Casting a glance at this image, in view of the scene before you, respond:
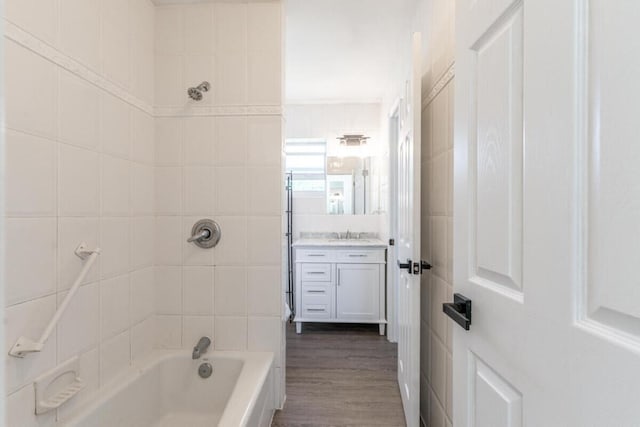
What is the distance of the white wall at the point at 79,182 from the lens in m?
1.01

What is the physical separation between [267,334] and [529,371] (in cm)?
148

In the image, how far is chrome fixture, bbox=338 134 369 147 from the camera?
3498 millimetres

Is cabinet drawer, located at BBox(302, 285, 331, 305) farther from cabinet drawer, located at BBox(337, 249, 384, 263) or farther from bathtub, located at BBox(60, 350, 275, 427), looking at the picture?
bathtub, located at BBox(60, 350, 275, 427)

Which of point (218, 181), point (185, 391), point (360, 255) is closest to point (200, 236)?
point (218, 181)

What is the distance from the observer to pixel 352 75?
286 centimetres

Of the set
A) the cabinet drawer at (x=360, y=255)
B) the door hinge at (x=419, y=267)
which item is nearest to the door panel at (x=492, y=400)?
the door hinge at (x=419, y=267)

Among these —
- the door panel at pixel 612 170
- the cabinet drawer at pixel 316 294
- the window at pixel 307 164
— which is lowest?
the cabinet drawer at pixel 316 294

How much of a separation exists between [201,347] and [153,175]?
1039 mm

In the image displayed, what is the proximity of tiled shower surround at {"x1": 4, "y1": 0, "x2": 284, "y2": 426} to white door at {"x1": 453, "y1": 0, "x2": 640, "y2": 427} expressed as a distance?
126 centimetres

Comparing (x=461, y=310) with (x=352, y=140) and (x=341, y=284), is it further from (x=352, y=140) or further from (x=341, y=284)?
(x=352, y=140)

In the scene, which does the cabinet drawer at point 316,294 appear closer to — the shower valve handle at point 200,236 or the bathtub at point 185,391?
the bathtub at point 185,391

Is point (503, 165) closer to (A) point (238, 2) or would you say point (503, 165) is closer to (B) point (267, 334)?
(B) point (267, 334)

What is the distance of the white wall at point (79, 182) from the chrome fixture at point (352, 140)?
214cm

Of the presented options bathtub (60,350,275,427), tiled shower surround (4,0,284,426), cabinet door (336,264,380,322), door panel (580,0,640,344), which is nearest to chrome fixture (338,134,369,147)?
cabinet door (336,264,380,322)
